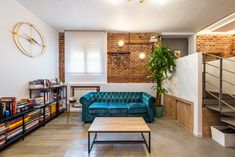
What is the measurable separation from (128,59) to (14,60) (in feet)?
12.1

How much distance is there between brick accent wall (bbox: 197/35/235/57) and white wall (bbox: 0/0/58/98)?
5.65 meters

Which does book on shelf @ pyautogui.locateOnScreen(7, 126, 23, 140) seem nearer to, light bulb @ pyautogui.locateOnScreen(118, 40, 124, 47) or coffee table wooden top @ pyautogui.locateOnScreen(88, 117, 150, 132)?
coffee table wooden top @ pyautogui.locateOnScreen(88, 117, 150, 132)

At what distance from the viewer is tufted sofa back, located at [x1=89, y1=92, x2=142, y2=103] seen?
5.46 meters

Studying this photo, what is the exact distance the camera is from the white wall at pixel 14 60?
11.1 feet

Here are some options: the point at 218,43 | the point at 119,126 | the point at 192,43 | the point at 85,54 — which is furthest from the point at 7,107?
the point at 218,43

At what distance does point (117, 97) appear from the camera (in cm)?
552

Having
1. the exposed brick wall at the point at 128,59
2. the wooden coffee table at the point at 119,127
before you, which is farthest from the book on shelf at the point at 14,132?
the exposed brick wall at the point at 128,59

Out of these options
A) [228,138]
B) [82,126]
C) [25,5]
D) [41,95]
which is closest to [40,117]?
[41,95]

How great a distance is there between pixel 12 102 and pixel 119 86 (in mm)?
3602

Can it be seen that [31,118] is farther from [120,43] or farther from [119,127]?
[120,43]

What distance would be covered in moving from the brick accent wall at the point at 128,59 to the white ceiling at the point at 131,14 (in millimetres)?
471

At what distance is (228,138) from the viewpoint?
3121 millimetres

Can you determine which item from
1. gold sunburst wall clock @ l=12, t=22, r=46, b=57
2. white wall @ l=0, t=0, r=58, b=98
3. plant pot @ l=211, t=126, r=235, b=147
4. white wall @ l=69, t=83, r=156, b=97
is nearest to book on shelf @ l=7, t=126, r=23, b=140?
white wall @ l=0, t=0, r=58, b=98

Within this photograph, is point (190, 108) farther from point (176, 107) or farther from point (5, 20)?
point (5, 20)
